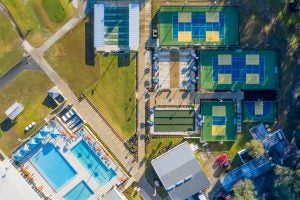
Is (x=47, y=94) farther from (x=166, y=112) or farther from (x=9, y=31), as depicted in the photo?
(x=166, y=112)

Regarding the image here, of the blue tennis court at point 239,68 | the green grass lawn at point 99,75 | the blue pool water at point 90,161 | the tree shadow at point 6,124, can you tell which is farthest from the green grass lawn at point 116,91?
the blue tennis court at point 239,68

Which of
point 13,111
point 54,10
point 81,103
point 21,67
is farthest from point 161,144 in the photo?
point 54,10

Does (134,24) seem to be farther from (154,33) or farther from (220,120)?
(220,120)

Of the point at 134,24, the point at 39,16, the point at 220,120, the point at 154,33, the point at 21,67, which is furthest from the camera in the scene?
the point at 220,120

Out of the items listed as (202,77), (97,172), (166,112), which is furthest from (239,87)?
(97,172)

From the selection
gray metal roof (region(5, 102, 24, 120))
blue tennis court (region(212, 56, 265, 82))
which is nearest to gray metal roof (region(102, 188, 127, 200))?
gray metal roof (region(5, 102, 24, 120))

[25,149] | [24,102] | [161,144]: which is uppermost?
[24,102]
